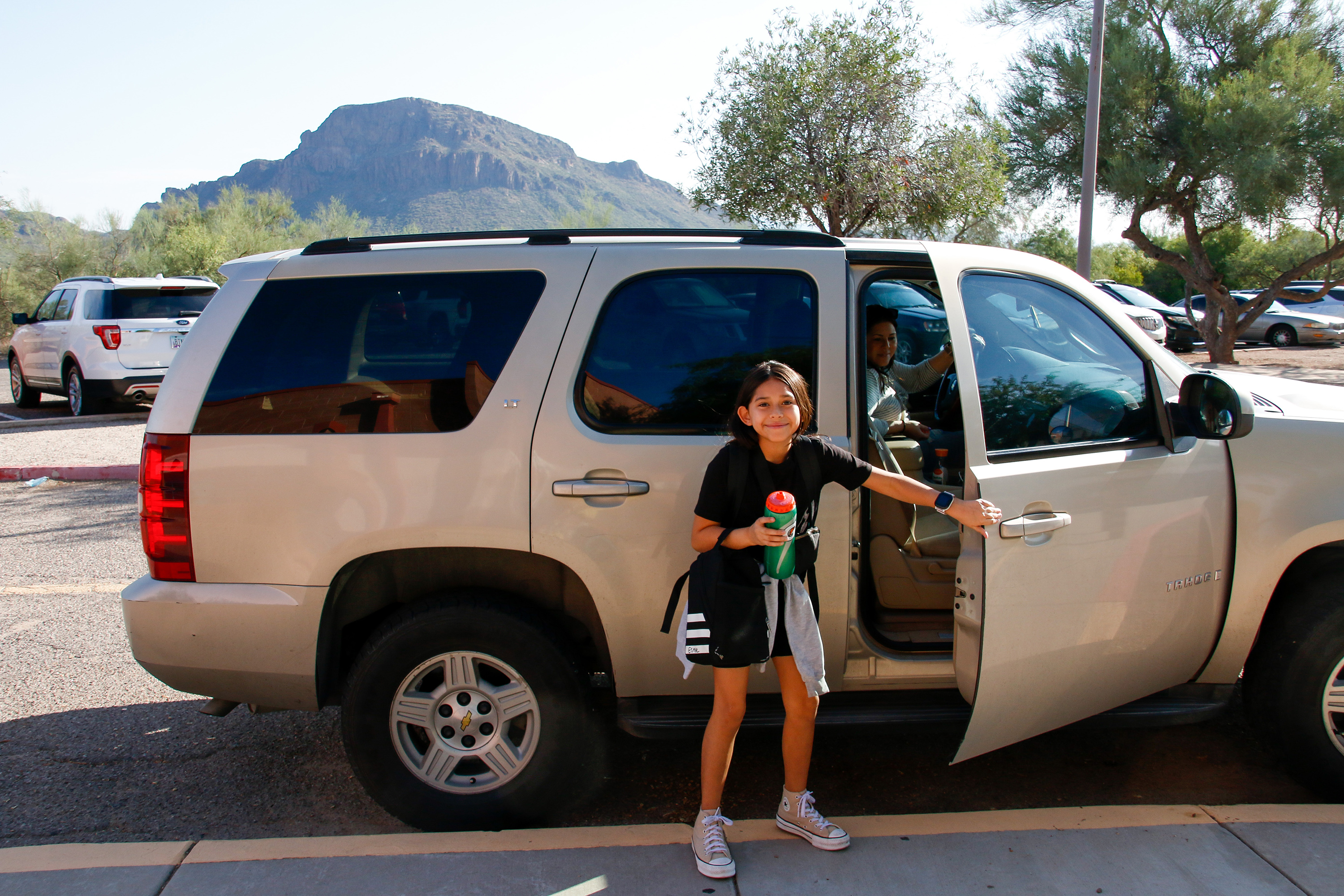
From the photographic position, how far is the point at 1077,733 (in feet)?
12.6

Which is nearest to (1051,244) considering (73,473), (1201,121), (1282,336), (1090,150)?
(1282,336)

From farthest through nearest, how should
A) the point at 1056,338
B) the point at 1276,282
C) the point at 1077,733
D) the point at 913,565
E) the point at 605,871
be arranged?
the point at 1276,282 → the point at 1077,733 → the point at 913,565 → the point at 1056,338 → the point at 605,871

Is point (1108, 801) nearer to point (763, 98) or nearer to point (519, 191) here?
point (763, 98)

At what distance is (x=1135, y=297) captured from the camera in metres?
23.7

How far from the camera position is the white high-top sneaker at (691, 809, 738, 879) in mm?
2717

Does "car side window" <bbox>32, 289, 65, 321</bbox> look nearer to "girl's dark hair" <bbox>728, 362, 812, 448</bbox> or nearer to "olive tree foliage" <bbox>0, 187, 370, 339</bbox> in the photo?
"girl's dark hair" <bbox>728, 362, 812, 448</bbox>

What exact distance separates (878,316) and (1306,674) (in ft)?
6.57

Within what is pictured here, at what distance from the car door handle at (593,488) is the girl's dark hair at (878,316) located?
5.34 ft

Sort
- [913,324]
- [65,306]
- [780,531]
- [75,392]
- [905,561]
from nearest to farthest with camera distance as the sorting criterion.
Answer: [780,531]
[905,561]
[913,324]
[75,392]
[65,306]

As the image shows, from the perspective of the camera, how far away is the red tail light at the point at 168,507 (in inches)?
115

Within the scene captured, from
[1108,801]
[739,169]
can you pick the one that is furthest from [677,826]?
[739,169]

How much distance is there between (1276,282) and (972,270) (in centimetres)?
1746

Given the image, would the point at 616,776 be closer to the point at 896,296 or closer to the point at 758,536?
the point at 758,536

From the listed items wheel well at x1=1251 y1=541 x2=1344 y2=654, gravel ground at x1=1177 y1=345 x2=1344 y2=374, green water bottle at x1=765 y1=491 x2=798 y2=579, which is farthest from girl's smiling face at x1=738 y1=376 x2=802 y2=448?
gravel ground at x1=1177 y1=345 x2=1344 y2=374
